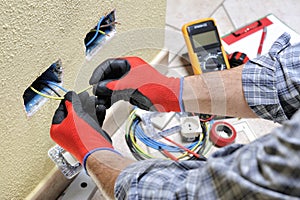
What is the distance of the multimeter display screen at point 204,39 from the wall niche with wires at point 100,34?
366 millimetres

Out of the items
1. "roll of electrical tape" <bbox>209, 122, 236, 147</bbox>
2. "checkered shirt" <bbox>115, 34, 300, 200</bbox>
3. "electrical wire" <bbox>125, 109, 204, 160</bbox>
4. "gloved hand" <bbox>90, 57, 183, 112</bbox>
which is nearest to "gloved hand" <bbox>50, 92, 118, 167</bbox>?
"gloved hand" <bbox>90, 57, 183, 112</bbox>

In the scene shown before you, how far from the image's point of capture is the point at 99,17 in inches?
34.3

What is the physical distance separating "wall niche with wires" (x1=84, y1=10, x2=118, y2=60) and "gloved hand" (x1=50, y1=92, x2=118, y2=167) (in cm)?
17

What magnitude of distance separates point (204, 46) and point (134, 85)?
18.8 inches

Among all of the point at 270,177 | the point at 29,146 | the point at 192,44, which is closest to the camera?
the point at 270,177

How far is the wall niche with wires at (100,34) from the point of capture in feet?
2.96

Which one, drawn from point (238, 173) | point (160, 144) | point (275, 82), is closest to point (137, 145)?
point (160, 144)

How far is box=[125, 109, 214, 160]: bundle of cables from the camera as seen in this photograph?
3.48ft

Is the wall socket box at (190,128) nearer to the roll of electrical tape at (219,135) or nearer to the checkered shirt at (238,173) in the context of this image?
the roll of electrical tape at (219,135)

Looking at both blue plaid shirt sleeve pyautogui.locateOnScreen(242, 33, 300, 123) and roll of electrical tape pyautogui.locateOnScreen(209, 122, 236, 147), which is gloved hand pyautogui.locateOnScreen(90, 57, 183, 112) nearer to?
blue plaid shirt sleeve pyautogui.locateOnScreen(242, 33, 300, 123)

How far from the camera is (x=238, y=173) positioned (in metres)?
0.40

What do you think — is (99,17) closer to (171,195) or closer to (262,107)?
(262,107)

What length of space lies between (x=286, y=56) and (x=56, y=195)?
0.69 metres

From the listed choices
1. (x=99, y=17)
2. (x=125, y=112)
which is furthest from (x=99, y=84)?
(x=125, y=112)
